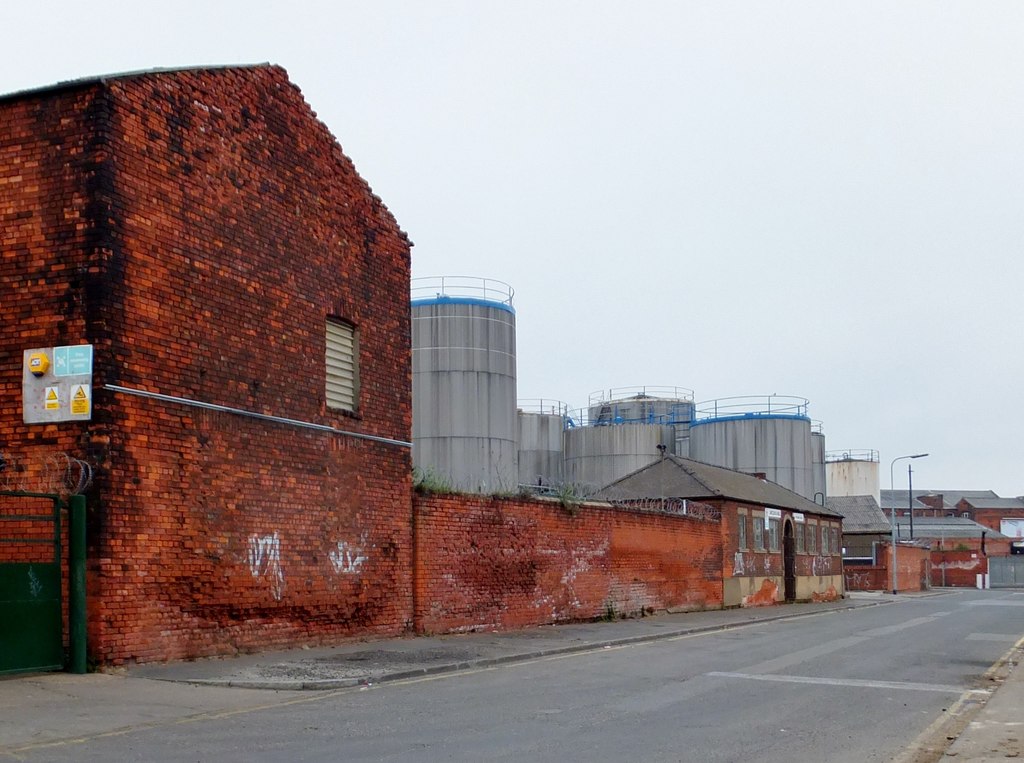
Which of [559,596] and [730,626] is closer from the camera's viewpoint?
[559,596]

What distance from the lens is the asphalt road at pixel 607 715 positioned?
8.79 m

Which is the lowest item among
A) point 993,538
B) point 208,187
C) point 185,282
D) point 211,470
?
point 993,538

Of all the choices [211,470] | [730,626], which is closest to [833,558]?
[730,626]

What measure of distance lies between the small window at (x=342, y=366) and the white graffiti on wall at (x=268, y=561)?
8.59ft

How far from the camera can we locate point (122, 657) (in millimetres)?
13055

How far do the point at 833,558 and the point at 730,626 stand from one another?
86.8 ft

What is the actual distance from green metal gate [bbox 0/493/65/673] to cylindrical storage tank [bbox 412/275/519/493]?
26.7 metres

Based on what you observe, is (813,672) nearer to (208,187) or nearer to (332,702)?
(332,702)

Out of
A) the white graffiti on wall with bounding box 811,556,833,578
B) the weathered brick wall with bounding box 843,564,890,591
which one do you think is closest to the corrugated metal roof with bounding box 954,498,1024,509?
the weathered brick wall with bounding box 843,564,890,591

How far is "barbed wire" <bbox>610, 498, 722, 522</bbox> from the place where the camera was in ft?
104

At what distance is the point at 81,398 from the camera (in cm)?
1306

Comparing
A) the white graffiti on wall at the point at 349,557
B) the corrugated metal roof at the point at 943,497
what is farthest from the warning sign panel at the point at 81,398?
the corrugated metal roof at the point at 943,497

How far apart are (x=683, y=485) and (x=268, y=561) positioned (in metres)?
23.8

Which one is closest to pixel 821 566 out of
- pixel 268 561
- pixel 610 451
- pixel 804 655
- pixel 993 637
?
pixel 610 451
